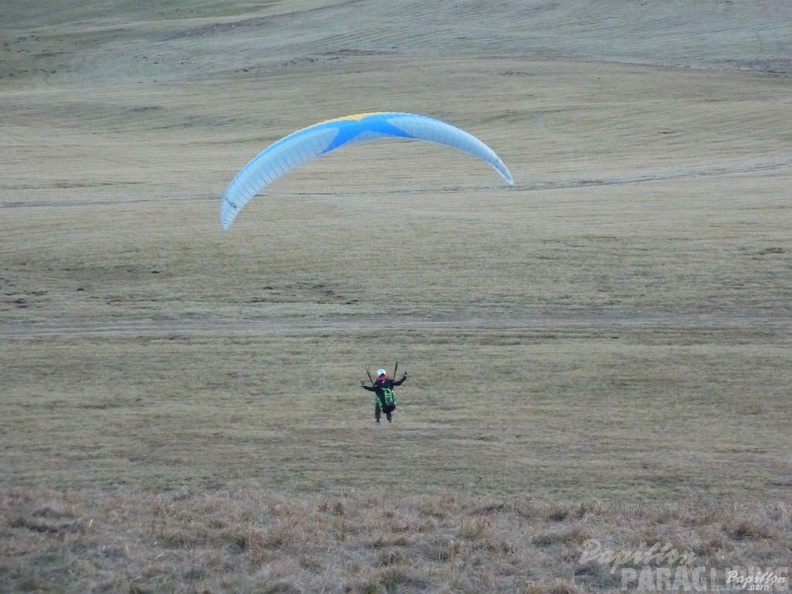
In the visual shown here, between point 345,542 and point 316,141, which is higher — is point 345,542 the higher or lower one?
the lower one

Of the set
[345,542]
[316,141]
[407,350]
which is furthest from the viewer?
[407,350]

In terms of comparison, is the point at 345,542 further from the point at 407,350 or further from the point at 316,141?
the point at 407,350

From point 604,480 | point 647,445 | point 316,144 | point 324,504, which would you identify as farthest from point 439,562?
point 316,144

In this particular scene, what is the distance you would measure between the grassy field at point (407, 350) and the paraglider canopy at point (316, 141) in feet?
11.3

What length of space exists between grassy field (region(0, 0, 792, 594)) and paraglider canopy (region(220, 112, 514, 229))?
11.3 feet

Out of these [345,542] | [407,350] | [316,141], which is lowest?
[345,542]

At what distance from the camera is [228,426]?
14539 millimetres

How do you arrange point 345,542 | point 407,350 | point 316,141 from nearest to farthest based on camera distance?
1. point 345,542
2. point 316,141
3. point 407,350

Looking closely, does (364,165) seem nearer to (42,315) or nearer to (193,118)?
(193,118)

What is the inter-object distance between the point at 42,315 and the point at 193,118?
31.9 meters

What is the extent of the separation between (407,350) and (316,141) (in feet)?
18.8

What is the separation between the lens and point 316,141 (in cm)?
1380

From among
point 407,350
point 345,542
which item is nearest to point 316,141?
point 407,350

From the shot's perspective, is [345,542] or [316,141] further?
[316,141]
